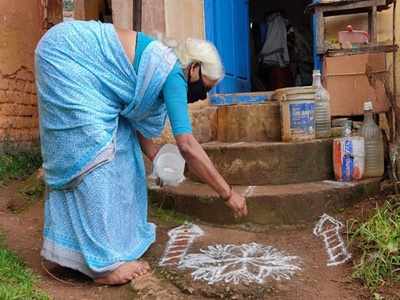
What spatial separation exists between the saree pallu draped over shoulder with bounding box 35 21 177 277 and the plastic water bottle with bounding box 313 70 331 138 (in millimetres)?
1636

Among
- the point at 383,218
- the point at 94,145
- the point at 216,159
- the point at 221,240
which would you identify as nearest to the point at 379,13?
the point at 216,159

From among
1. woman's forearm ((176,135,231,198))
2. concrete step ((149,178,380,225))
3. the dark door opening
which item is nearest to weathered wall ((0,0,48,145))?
concrete step ((149,178,380,225))

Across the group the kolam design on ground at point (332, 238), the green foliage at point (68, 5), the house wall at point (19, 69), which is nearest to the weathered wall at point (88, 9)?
the house wall at point (19, 69)

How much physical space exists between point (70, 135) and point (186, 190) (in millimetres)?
1192

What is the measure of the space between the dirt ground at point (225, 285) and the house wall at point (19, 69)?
2.08m

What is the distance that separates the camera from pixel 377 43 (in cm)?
419

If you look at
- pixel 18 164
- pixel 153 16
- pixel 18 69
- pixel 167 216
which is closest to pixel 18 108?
pixel 18 69

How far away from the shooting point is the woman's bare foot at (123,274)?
2643 millimetres

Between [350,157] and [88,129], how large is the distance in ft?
6.16

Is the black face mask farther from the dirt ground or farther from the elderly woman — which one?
the dirt ground

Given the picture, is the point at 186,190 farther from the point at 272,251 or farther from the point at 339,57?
the point at 339,57

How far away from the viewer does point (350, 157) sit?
3637 mm

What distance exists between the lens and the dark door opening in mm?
7262

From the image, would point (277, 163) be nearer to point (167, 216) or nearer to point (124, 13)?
point (167, 216)
